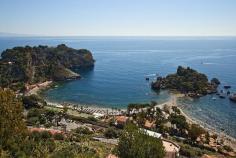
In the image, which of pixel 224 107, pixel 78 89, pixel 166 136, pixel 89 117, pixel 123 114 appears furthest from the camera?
pixel 78 89

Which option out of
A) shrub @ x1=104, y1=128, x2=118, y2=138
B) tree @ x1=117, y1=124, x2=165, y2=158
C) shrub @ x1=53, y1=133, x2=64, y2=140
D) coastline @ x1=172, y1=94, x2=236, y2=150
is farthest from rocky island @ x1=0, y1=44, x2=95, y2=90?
tree @ x1=117, y1=124, x2=165, y2=158

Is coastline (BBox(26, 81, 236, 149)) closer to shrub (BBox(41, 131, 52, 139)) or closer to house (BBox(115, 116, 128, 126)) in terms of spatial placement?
house (BBox(115, 116, 128, 126))

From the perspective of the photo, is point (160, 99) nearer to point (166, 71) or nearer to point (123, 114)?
point (123, 114)

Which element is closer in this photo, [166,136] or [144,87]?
[166,136]

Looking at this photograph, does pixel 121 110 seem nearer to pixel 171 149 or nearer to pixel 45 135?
pixel 45 135

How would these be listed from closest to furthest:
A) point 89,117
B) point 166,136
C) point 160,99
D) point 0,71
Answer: point 166,136 → point 89,117 → point 160,99 → point 0,71

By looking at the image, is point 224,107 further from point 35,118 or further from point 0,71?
point 0,71

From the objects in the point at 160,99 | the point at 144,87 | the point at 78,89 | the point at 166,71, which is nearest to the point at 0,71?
the point at 78,89
